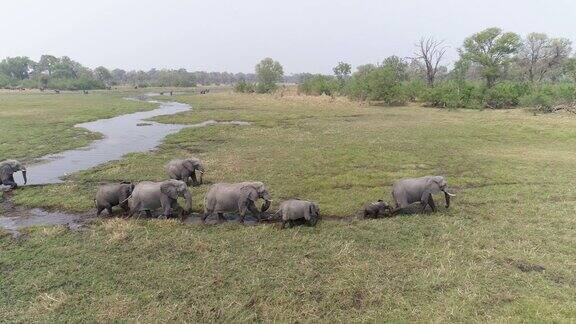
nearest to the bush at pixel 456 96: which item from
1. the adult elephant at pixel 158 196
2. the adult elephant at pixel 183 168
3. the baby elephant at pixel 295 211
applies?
the adult elephant at pixel 183 168

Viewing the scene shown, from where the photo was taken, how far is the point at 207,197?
12383mm

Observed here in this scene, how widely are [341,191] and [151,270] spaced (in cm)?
804

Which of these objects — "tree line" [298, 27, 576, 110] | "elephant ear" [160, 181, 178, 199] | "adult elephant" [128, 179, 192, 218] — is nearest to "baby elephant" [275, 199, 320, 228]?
"adult elephant" [128, 179, 192, 218]

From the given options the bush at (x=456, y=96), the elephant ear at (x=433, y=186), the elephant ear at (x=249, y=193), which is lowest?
the elephant ear at (x=249, y=193)

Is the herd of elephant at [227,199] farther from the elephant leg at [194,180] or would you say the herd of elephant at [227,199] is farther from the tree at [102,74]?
the tree at [102,74]

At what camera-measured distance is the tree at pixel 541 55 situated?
6619 centimetres

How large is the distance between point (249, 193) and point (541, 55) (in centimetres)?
7613

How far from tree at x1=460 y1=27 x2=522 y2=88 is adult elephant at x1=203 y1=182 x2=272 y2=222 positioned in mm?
53557

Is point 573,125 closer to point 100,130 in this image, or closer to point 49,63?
point 100,130

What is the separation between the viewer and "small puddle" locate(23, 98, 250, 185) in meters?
18.6

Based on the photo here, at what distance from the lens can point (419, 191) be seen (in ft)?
41.3

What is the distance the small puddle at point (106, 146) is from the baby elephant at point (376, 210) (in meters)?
13.8

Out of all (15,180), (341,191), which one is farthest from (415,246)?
(15,180)

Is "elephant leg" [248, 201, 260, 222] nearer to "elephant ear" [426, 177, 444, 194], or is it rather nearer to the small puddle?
"elephant ear" [426, 177, 444, 194]
